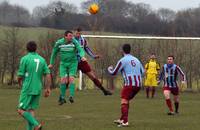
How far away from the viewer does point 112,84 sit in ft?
126

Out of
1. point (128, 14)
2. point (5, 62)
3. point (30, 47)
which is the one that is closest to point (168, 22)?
point (128, 14)

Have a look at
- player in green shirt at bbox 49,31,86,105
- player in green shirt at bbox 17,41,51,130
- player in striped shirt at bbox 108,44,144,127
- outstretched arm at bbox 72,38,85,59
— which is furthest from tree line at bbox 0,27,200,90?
player in green shirt at bbox 17,41,51,130

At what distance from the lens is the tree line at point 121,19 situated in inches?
2059

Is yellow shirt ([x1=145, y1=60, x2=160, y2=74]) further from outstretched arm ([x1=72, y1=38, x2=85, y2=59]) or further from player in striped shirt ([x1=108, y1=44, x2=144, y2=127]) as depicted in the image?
player in striped shirt ([x1=108, y1=44, x2=144, y2=127])

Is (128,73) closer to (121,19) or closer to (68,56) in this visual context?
(68,56)

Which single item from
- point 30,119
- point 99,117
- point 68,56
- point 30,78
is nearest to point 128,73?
point 99,117

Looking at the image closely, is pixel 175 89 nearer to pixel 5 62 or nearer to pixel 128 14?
pixel 5 62

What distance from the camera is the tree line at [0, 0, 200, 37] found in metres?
52.3

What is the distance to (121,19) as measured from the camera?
55875 millimetres

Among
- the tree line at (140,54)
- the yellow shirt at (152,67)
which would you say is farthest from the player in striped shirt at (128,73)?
the tree line at (140,54)

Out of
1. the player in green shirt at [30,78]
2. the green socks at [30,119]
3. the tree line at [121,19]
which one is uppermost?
the tree line at [121,19]

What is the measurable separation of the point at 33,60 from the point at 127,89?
3.90 meters

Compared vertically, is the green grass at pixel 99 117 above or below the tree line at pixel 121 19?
below

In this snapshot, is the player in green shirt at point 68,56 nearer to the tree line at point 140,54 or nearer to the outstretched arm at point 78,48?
the outstretched arm at point 78,48
